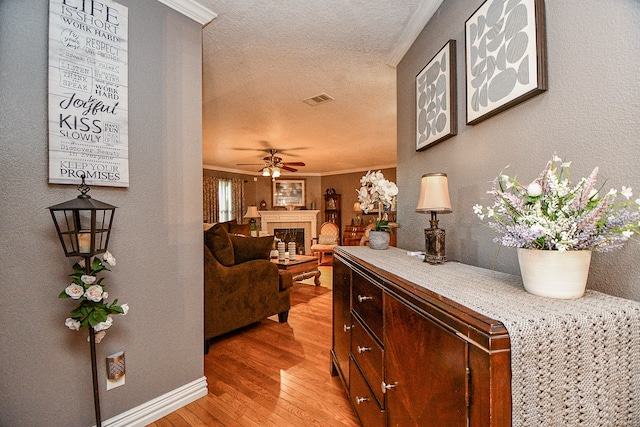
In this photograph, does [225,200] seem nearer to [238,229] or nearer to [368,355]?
[238,229]

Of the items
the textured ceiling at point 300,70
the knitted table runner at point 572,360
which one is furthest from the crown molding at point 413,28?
the knitted table runner at point 572,360

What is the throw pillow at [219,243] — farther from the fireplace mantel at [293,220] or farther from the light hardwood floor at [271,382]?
the fireplace mantel at [293,220]

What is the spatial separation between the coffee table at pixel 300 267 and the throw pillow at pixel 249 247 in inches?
39.3

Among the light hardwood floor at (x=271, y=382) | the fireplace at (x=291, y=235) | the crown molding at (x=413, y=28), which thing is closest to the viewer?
the light hardwood floor at (x=271, y=382)

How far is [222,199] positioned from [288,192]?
1.99 metres

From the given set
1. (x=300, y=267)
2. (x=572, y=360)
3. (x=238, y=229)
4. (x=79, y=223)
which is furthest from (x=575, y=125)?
Result: (x=238, y=229)

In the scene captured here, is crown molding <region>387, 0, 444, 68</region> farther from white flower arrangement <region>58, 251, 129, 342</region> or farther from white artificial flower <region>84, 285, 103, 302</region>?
white artificial flower <region>84, 285, 103, 302</region>

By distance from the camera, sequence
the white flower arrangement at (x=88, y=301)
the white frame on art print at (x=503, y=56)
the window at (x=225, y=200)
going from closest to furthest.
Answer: the white frame on art print at (x=503, y=56) < the white flower arrangement at (x=88, y=301) < the window at (x=225, y=200)

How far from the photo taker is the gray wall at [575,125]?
0.86 m

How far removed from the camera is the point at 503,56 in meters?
1.28

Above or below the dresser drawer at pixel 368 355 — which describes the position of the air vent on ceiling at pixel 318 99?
above

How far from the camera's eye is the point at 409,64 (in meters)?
2.37

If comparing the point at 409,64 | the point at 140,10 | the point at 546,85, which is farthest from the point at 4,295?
the point at 409,64

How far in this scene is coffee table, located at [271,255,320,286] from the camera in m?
4.26
